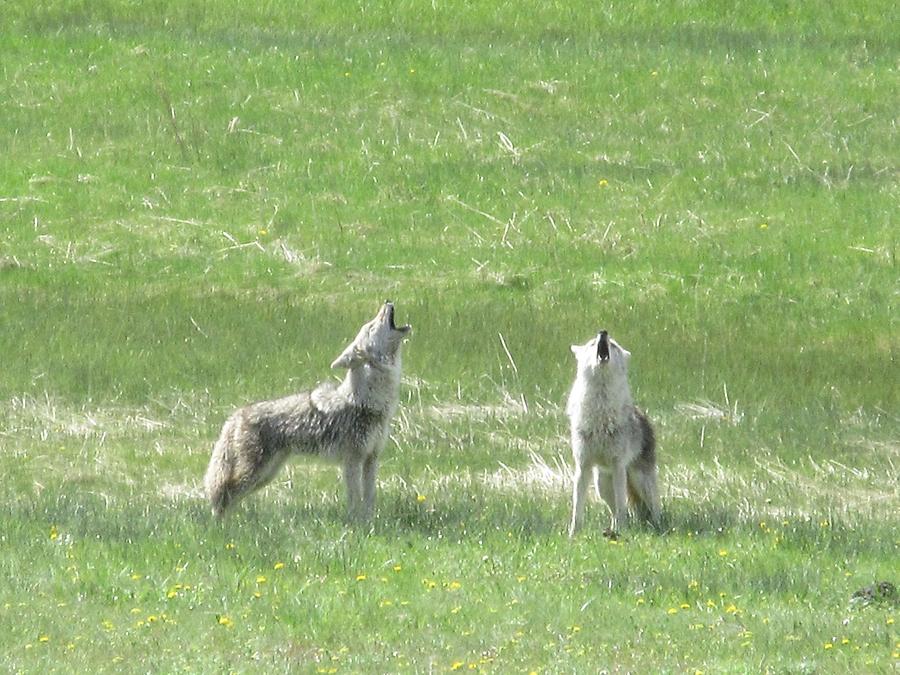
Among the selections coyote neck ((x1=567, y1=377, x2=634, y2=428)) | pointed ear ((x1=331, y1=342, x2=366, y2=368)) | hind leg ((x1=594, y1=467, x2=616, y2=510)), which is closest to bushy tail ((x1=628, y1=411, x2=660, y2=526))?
hind leg ((x1=594, y1=467, x2=616, y2=510))

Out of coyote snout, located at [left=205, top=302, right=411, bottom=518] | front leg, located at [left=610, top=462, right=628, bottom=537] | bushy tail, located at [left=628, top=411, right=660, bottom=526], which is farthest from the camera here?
coyote snout, located at [left=205, top=302, right=411, bottom=518]

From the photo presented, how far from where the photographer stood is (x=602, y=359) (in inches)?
469

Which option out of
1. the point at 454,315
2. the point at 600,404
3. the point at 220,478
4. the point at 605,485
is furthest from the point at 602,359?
the point at 454,315

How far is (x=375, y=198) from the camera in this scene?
26.6 metres

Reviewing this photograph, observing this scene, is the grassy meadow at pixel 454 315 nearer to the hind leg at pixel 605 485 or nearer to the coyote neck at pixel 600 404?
the hind leg at pixel 605 485

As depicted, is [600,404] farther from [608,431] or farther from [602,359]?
[602,359]

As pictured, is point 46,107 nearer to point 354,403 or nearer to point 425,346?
point 425,346

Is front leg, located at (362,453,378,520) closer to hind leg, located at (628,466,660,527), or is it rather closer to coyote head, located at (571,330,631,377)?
coyote head, located at (571,330,631,377)

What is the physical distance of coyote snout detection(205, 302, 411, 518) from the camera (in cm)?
1236

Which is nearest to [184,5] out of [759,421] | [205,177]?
[205,177]

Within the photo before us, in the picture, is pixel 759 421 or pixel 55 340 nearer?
pixel 759 421

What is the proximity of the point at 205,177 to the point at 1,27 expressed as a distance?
28.7ft

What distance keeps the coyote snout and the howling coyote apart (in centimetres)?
149

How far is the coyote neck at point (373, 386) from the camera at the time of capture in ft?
41.2
